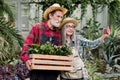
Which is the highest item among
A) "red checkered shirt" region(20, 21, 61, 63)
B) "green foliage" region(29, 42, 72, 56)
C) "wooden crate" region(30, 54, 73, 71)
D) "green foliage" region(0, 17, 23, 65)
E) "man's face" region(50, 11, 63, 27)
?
"man's face" region(50, 11, 63, 27)

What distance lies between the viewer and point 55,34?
18.2 feet

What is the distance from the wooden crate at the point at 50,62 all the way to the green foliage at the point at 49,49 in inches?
2.2

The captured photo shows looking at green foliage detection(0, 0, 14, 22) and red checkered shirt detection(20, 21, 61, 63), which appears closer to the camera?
red checkered shirt detection(20, 21, 61, 63)

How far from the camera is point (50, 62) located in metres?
5.26

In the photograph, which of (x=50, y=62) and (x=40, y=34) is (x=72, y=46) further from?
(x=50, y=62)

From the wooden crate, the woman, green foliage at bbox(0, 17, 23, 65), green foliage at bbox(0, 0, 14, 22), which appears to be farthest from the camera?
green foliage at bbox(0, 0, 14, 22)

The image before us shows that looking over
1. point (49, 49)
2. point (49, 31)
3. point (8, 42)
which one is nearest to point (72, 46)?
point (49, 31)

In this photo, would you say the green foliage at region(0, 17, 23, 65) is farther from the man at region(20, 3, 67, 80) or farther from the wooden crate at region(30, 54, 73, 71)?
the wooden crate at region(30, 54, 73, 71)

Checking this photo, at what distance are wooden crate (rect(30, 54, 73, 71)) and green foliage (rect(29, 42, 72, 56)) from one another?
0.18ft

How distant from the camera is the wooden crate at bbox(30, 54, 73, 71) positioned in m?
5.21

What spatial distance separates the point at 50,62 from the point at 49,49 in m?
0.15

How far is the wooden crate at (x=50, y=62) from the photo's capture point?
205 inches

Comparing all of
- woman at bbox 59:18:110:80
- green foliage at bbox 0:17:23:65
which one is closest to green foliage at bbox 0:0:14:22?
green foliage at bbox 0:17:23:65

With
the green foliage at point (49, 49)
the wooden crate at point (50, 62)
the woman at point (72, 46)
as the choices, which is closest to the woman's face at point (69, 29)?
the woman at point (72, 46)
